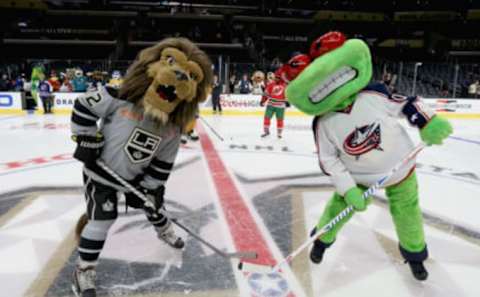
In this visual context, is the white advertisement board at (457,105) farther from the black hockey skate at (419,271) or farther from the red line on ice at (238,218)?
the black hockey skate at (419,271)

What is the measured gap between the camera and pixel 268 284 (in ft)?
6.48

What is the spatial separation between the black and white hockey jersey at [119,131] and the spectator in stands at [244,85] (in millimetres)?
9542

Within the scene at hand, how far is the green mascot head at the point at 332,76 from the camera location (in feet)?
5.78

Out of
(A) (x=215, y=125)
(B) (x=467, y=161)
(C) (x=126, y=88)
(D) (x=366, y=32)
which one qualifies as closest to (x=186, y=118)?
(C) (x=126, y=88)

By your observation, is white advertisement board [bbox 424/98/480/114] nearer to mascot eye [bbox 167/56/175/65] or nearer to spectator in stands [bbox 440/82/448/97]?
spectator in stands [bbox 440/82/448/97]

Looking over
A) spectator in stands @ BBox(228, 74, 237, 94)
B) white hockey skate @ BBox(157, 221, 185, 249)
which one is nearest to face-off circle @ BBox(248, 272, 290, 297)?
white hockey skate @ BBox(157, 221, 185, 249)

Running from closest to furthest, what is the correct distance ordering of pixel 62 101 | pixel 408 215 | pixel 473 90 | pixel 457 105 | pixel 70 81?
pixel 408 215 → pixel 62 101 → pixel 70 81 → pixel 457 105 → pixel 473 90

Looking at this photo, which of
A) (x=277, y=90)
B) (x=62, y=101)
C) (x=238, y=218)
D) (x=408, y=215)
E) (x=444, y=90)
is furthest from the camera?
(x=444, y=90)

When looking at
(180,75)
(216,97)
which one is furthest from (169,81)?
(216,97)

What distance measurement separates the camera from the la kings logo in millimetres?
1758

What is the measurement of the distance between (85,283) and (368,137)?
1.54 m

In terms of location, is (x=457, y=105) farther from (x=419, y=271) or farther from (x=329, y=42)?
(x=329, y=42)

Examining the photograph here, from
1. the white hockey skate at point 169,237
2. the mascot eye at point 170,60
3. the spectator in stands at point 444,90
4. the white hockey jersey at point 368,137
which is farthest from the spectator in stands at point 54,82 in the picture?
the spectator in stands at point 444,90

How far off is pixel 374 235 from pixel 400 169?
865 millimetres
